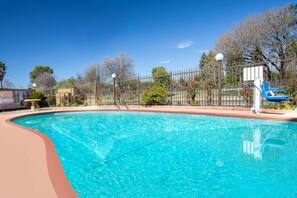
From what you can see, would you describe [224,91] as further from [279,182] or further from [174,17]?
[279,182]

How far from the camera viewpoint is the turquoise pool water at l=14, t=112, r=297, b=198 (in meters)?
2.38

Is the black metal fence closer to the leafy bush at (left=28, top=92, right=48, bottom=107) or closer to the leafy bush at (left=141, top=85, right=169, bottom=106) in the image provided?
the leafy bush at (left=141, top=85, right=169, bottom=106)

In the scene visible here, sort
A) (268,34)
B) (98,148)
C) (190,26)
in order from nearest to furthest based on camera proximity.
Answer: (98,148) → (190,26) → (268,34)

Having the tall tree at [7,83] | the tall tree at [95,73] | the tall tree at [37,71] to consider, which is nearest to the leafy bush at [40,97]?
the tall tree at [95,73]

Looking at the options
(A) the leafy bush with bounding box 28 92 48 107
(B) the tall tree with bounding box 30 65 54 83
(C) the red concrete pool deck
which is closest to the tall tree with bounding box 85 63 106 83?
(A) the leafy bush with bounding box 28 92 48 107

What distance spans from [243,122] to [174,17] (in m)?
10.2

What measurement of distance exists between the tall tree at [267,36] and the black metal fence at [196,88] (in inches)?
189

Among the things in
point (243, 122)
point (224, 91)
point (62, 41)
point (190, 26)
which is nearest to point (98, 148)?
point (243, 122)

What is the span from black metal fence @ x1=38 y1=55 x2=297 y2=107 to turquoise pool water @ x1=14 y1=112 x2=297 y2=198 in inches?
163

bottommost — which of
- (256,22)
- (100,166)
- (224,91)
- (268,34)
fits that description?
(100,166)

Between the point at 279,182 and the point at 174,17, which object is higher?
the point at 174,17

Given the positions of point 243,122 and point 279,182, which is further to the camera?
point 243,122

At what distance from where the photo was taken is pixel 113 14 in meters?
14.6

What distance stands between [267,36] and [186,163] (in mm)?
18572
